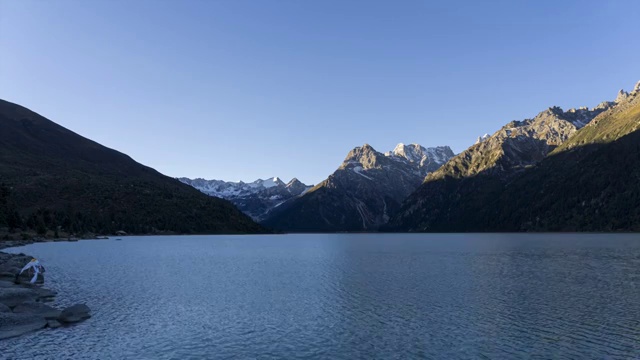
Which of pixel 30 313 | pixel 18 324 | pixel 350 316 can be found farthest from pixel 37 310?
pixel 350 316

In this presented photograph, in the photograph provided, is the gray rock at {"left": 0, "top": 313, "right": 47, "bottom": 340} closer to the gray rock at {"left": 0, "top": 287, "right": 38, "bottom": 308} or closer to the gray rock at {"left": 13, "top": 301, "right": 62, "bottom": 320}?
the gray rock at {"left": 13, "top": 301, "right": 62, "bottom": 320}

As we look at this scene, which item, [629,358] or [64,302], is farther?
[64,302]

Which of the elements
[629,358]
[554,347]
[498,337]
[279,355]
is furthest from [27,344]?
[629,358]

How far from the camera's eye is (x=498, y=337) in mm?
40719

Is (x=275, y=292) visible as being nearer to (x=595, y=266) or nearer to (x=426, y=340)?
(x=426, y=340)

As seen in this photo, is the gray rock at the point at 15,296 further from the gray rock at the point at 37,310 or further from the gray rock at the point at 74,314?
the gray rock at the point at 74,314

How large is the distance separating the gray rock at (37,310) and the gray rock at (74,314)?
84cm

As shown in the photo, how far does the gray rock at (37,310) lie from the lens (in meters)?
47.3

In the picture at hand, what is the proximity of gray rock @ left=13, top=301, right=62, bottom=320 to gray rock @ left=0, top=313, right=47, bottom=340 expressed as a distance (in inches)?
43.9

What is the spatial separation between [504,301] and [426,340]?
23.0 metres

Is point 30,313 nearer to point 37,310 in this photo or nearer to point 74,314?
point 37,310

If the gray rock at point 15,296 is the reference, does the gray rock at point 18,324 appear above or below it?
below

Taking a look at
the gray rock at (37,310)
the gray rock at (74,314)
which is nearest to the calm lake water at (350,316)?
the gray rock at (74,314)

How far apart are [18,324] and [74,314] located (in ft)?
17.1
